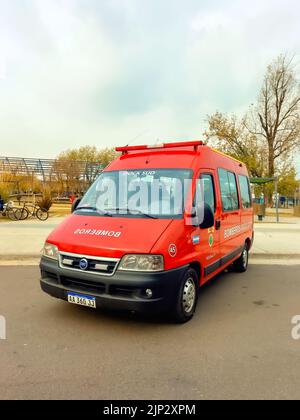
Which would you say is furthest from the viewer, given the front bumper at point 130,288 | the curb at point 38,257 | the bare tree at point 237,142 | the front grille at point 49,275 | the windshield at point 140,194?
the bare tree at point 237,142

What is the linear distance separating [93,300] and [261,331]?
84.4 inches

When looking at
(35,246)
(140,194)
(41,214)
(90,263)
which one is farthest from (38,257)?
(41,214)

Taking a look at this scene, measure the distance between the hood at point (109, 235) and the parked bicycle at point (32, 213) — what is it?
13588 millimetres

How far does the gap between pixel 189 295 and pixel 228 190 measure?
2.45 m

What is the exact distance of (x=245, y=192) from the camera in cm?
705

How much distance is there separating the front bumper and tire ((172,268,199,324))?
131mm

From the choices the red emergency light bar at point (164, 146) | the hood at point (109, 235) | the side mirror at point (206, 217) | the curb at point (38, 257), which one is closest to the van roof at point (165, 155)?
the red emergency light bar at point (164, 146)

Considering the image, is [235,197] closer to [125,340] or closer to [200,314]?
[200,314]

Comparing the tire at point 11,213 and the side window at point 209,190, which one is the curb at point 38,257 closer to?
the side window at point 209,190

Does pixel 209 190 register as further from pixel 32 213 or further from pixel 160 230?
pixel 32 213

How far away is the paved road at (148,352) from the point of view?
2.63 metres

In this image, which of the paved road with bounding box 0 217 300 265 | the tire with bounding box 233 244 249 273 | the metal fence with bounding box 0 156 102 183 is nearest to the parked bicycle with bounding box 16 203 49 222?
the paved road with bounding box 0 217 300 265
